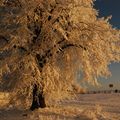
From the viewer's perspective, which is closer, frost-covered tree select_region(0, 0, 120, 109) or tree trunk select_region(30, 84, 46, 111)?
frost-covered tree select_region(0, 0, 120, 109)

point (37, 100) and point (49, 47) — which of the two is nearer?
point (49, 47)

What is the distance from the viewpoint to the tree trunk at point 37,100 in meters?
30.1

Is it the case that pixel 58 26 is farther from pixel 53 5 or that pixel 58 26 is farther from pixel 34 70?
pixel 34 70

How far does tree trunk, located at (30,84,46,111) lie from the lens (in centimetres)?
3010

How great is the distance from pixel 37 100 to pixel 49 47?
173 inches

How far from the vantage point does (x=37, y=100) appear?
30.5m

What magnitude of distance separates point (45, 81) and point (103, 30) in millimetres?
5865

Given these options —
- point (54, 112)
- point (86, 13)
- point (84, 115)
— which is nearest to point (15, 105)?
point (54, 112)

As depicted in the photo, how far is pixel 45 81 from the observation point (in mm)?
28594

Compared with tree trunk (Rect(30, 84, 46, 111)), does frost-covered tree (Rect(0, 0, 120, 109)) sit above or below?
above

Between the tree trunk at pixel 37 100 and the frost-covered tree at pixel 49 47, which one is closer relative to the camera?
the frost-covered tree at pixel 49 47

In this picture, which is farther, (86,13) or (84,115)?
(86,13)

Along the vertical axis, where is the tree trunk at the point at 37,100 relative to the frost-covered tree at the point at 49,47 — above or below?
below

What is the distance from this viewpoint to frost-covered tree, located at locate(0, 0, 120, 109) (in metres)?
28.5
